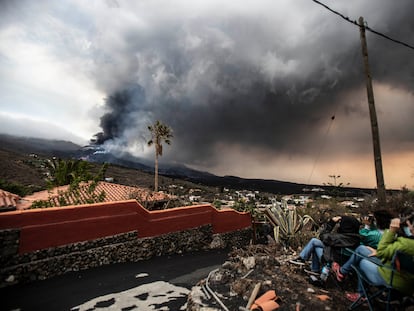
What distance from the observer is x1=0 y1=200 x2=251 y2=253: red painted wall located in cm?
707

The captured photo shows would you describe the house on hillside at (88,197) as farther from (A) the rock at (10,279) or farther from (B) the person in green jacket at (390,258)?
(B) the person in green jacket at (390,258)

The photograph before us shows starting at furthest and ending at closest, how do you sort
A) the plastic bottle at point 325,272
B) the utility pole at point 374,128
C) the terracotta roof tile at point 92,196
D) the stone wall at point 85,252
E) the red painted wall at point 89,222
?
the terracotta roof tile at point 92,196 → the utility pole at point 374,128 → the red painted wall at point 89,222 → the stone wall at point 85,252 → the plastic bottle at point 325,272

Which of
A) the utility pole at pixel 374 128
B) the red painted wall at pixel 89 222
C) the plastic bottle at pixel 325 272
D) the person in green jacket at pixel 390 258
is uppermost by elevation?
the utility pole at pixel 374 128

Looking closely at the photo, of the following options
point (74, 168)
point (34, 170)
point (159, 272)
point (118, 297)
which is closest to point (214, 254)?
point (159, 272)

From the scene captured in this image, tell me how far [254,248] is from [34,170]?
156ft

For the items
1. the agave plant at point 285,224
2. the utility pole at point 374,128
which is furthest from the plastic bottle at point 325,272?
the agave plant at point 285,224

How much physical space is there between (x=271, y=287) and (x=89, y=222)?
18.9ft

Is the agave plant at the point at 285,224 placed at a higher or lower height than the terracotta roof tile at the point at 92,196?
higher

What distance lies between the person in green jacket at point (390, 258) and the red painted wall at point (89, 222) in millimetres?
7139

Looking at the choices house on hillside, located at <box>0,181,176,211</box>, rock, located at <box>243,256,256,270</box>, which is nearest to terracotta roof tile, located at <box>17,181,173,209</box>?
house on hillside, located at <box>0,181,176,211</box>

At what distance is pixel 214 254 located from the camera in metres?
11.1

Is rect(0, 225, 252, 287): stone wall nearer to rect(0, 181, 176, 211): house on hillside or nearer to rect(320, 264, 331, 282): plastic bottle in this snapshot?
rect(0, 181, 176, 211): house on hillside

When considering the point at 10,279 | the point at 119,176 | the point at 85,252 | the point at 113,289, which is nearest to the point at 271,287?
the point at 113,289

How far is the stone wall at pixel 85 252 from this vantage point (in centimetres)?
668
